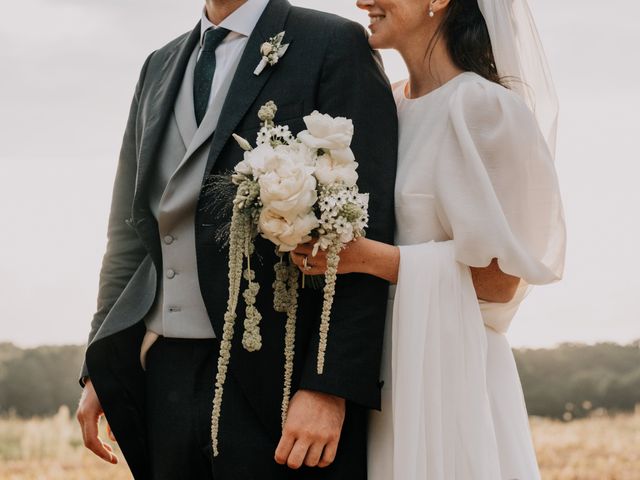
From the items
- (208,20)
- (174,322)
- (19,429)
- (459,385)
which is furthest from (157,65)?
(19,429)

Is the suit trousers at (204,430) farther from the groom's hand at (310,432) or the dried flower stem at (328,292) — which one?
the dried flower stem at (328,292)

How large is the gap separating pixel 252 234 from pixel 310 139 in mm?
322

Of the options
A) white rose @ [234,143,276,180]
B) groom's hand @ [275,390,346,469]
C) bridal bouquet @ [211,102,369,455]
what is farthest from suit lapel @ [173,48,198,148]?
groom's hand @ [275,390,346,469]

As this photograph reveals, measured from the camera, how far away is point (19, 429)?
25.0 ft

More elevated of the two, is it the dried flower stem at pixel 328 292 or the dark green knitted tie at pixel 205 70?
the dark green knitted tie at pixel 205 70

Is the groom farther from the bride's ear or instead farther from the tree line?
the tree line

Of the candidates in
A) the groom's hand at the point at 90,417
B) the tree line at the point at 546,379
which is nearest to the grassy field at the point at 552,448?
the tree line at the point at 546,379

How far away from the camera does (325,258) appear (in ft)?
9.68

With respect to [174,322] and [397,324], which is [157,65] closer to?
[174,322]

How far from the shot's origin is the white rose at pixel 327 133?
284cm

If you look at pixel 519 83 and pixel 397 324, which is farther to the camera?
pixel 519 83

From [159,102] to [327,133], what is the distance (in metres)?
0.92

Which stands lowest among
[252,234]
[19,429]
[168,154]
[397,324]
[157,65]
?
[19,429]

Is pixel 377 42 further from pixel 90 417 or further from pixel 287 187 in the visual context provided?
pixel 90 417
